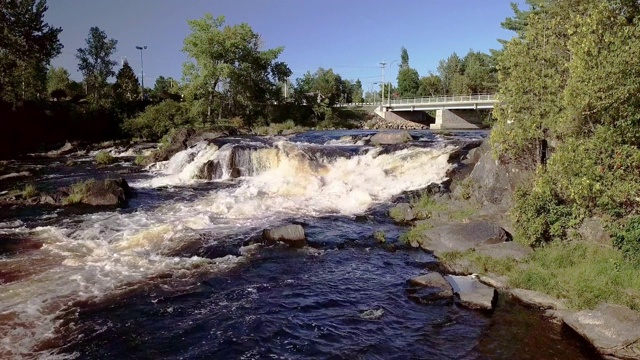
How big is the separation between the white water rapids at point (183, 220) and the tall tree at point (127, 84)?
108 feet

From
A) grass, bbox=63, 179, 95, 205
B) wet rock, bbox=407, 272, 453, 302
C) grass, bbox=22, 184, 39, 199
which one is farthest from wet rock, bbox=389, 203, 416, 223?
grass, bbox=22, 184, 39, 199

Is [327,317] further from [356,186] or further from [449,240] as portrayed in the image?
[356,186]

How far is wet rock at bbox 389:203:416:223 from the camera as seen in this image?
18047 millimetres

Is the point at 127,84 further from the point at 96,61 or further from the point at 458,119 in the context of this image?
the point at 458,119

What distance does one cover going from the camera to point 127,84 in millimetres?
61812

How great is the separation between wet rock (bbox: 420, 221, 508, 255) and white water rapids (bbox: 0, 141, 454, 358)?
4979mm

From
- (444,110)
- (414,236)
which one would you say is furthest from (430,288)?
(444,110)

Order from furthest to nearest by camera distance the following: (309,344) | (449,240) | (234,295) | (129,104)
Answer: (129,104), (449,240), (234,295), (309,344)

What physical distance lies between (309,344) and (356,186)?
585 inches

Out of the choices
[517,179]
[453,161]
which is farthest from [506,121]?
[453,161]

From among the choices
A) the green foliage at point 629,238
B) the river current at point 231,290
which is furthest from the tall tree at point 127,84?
the green foliage at point 629,238

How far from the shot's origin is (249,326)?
9.60m

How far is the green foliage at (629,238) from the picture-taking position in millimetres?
10805

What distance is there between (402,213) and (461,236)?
4092 millimetres
